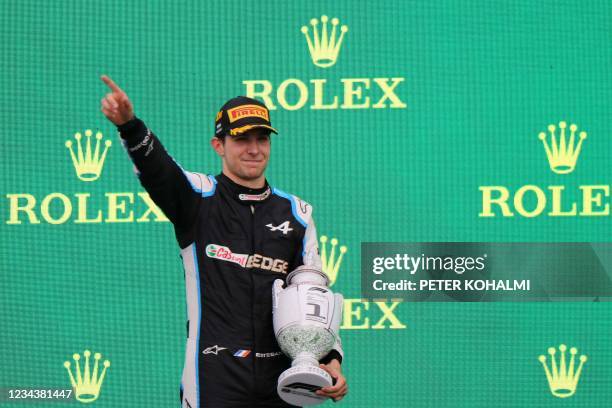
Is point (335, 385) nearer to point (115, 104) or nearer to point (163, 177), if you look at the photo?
point (163, 177)

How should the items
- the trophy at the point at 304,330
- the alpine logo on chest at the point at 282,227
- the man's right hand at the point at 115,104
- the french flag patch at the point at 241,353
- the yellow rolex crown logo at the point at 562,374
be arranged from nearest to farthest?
the man's right hand at the point at 115,104 < the trophy at the point at 304,330 < the french flag patch at the point at 241,353 < the alpine logo on chest at the point at 282,227 < the yellow rolex crown logo at the point at 562,374

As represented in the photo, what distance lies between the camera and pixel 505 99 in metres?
3.91

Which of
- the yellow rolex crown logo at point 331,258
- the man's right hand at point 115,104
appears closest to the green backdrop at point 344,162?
the yellow rolex crown logo at point 331,258

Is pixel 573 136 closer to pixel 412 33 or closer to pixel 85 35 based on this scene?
pixel 412 33

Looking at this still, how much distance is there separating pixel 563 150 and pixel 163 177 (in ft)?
7.18

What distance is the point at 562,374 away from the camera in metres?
3.80

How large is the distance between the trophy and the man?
0.07m

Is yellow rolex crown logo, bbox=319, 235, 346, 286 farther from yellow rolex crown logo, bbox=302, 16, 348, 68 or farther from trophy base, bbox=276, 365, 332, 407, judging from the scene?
trophy base, bbox=276, 365, 332, 407

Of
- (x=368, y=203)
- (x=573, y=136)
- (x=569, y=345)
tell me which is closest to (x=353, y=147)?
(x=368, y=203)

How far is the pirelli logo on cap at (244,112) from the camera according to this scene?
237cm

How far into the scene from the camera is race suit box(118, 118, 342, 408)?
2.30 metres

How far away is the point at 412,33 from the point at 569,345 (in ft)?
4.76

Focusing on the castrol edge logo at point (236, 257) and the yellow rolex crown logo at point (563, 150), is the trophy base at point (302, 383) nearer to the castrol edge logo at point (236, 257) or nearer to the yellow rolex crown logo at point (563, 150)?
the castrol edge logo at point (236, 257)

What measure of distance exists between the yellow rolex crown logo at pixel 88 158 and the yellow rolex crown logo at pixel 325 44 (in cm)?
95
